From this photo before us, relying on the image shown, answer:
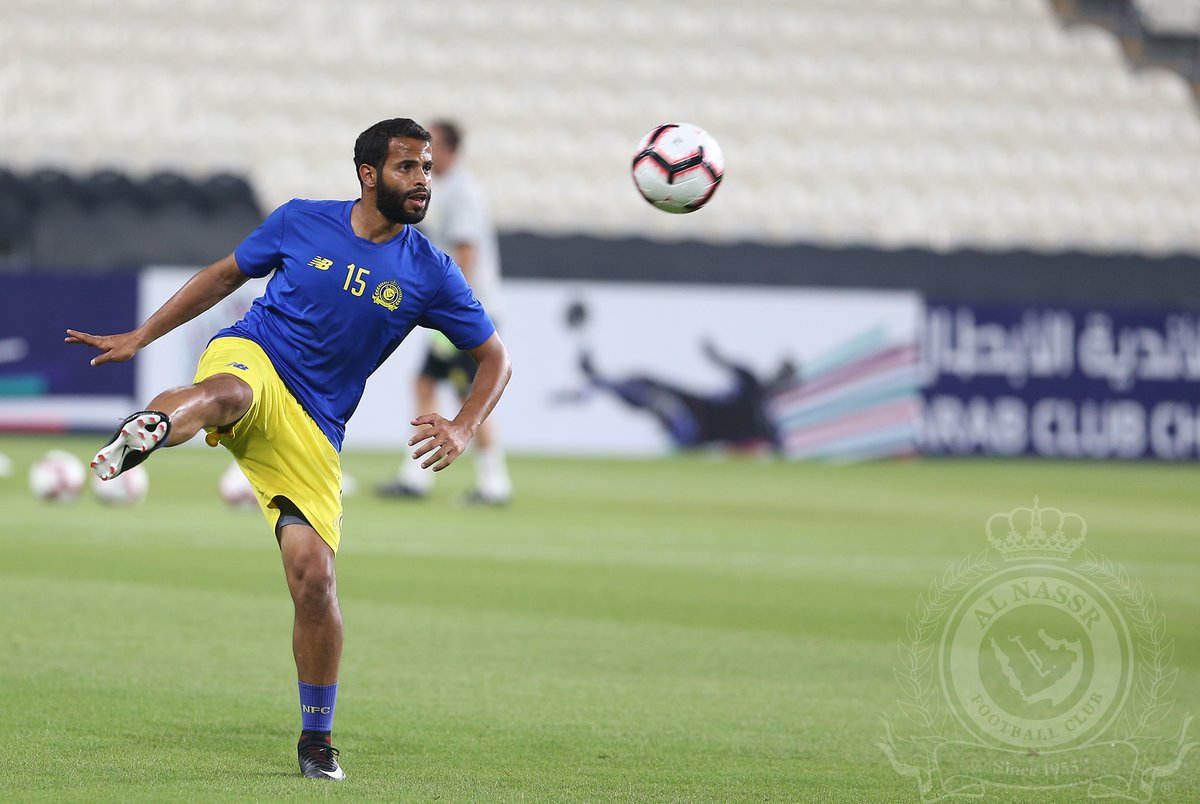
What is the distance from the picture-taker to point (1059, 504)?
1502cm

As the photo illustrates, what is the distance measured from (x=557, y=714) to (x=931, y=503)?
953 centimetres

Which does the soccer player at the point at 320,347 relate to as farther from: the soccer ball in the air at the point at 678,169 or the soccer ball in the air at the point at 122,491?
the soccer ball in the air at the point at 122,491

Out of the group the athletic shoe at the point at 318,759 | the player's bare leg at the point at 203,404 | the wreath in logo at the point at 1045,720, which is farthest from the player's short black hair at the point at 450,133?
the athletic shoe at the point at 318,759

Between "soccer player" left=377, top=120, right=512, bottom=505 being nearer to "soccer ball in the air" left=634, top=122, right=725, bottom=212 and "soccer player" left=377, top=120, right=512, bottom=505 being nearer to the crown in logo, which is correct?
the crown in logo

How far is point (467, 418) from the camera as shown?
5113 millimetres

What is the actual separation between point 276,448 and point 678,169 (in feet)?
7.99

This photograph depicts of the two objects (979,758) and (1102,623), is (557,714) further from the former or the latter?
(1102,623)

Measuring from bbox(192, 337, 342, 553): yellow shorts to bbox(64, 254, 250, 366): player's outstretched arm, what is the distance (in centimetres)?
21

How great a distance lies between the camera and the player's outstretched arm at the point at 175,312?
16.9 feet

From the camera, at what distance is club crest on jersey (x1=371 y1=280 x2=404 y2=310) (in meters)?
5.21

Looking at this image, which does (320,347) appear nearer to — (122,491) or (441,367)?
(122,491)

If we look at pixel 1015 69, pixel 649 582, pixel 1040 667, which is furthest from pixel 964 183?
pixel 1040 667

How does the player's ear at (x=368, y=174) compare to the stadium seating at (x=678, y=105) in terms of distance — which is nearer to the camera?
the player's ear at (x=368, y=174)

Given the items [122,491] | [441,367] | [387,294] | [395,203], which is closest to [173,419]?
[387,294]
